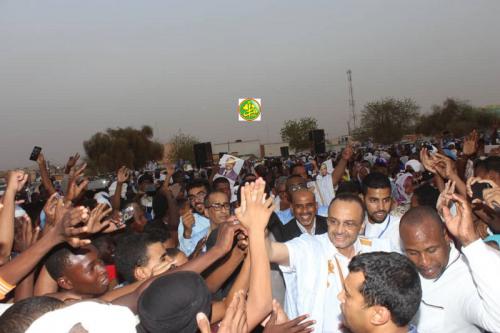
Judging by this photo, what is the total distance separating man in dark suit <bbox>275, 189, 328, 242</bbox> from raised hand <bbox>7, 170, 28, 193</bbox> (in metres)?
2.54

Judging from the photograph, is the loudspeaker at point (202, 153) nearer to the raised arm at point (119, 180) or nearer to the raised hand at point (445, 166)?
the raised arm at point (119, 180)

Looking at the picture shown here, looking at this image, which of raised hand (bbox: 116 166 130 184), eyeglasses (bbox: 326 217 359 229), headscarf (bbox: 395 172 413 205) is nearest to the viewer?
eyeglasses (bbox: 326 217 359 229)

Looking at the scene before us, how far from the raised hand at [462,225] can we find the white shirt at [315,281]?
782 millimetres

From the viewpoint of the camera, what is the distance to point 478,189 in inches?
129

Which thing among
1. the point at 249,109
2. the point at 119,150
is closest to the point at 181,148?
the point at 119,150

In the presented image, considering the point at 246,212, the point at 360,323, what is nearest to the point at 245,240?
the point at 246,212

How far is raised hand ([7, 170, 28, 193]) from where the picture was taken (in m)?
3.64

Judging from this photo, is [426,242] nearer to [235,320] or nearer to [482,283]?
[482,283]

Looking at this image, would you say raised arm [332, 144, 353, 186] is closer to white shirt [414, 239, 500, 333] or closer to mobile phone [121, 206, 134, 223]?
mobile phone [121, 206, 134, 223]

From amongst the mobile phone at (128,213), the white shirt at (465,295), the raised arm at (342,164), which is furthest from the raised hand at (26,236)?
the raised arm at (342,164)

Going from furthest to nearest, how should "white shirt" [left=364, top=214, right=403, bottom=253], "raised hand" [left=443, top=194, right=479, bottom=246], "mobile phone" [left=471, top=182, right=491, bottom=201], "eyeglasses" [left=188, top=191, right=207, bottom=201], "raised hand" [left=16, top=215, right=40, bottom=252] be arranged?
"eyeglasses" [left=188, top=191, right=207, bottom=201], "white shirt" [left=364, top=214, right=403, bottom=253], "raised hand" [left=16, top=215, right=40, bottom=252], "mobile phone" [left=471, top=182, right=491, bottom=201], "raised hand" [left=443, top=194, right=479, bottom=246]

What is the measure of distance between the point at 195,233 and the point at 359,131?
221 ft

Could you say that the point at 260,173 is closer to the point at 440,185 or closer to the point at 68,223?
the point at 440,185

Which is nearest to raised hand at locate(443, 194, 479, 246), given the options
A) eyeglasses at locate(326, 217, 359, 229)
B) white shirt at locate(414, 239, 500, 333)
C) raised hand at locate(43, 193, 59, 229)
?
white shirt at locate(414, 239, 500, 333)
